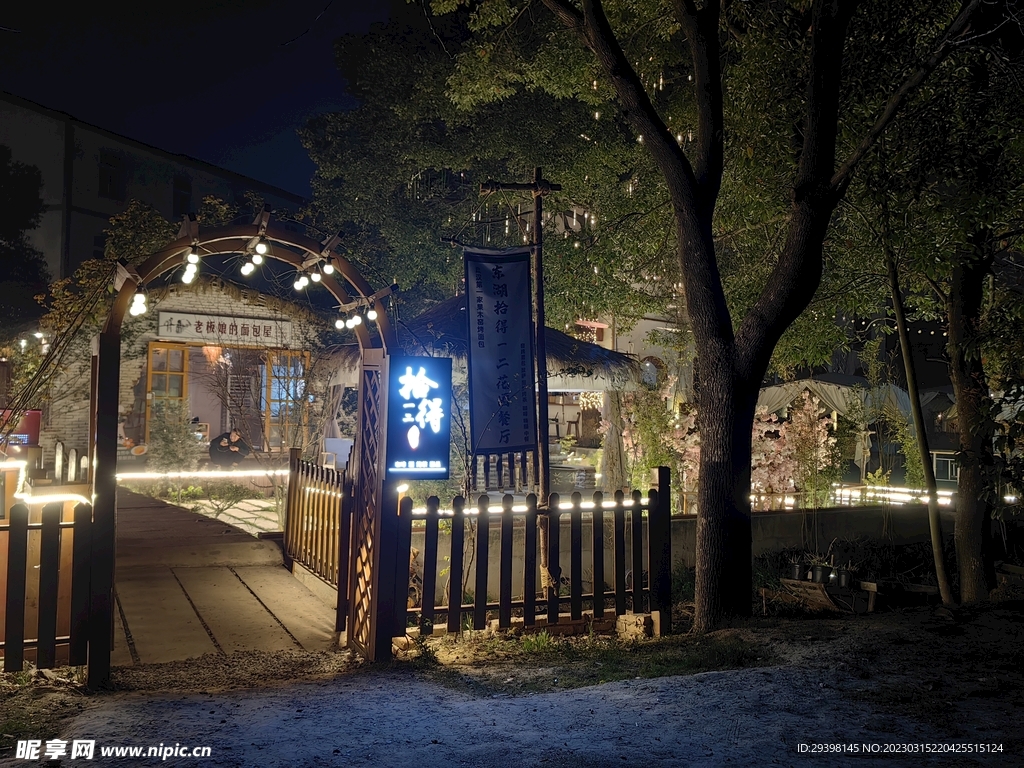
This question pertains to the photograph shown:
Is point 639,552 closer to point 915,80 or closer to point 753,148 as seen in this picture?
point 753,148

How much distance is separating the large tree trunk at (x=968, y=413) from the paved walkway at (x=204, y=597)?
25.3ft

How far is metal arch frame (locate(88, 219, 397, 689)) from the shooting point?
5734 millimetres

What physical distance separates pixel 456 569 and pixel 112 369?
3.35 meters

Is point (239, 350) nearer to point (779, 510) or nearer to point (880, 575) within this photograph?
point (779, 510)

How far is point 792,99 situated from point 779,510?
6.88 meters

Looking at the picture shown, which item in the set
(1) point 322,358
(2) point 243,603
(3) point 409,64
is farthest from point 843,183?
(3) point 409,64

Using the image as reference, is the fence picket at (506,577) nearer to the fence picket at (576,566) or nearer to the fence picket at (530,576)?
the fence picket at (530,576)

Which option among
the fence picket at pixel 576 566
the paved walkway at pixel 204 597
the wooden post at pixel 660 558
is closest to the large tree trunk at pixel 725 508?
the wooden post at pixel 660 558

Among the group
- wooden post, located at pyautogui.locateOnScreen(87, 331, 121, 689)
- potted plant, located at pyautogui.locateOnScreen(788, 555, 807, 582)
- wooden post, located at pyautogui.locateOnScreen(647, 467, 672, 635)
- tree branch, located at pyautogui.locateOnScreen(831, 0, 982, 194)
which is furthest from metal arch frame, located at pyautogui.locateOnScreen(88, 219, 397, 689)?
potted plant, located at pyautogui.locateOnScreen(788, 555, 807, 582)

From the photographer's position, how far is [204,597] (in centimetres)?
842

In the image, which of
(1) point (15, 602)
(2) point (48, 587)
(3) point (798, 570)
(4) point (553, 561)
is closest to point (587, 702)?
(4) point (553, 561)

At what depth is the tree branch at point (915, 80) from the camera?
22.2 feet

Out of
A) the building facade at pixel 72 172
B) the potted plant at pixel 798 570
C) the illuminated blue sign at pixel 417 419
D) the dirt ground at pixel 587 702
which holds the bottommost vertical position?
the potted plant at pixel 798 570

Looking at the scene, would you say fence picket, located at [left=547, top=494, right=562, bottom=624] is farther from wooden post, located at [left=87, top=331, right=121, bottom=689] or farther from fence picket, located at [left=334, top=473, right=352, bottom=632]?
wooden post, located at [left=87, top=331, right=121, bottom=689]
